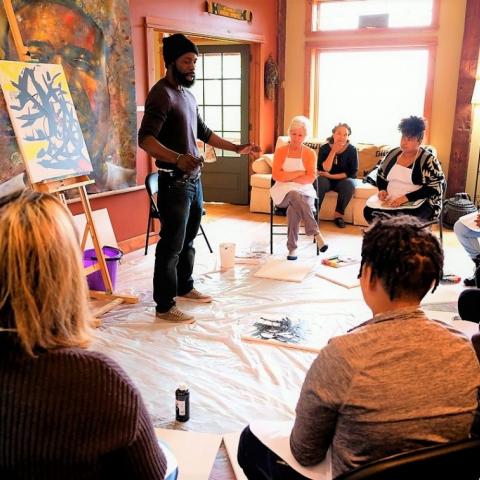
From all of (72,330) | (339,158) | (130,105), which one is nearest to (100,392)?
(72,330)

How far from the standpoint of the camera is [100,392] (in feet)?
2.92

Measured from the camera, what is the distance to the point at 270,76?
639cm

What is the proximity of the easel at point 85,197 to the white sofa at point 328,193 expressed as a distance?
2854 mm

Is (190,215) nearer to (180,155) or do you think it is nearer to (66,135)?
(180,155)

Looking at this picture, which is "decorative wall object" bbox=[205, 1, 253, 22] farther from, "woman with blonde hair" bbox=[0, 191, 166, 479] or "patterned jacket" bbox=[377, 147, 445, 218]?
"woman with blonde hair" bbox=[0, 191, 166, 479]

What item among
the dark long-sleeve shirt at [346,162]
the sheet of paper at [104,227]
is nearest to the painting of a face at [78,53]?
the sheet of paper at [104,227]

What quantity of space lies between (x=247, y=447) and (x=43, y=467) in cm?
66

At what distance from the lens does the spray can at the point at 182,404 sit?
85.2 inches

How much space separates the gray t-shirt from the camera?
1011mm

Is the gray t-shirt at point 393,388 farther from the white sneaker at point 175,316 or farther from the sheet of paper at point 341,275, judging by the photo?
the sheet of paper at point 341,275

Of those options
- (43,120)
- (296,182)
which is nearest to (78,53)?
(43,120)

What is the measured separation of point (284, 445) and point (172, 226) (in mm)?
1784

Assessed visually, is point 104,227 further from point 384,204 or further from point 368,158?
point 368,158

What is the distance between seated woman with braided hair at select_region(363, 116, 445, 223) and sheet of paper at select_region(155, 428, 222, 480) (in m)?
2.05
